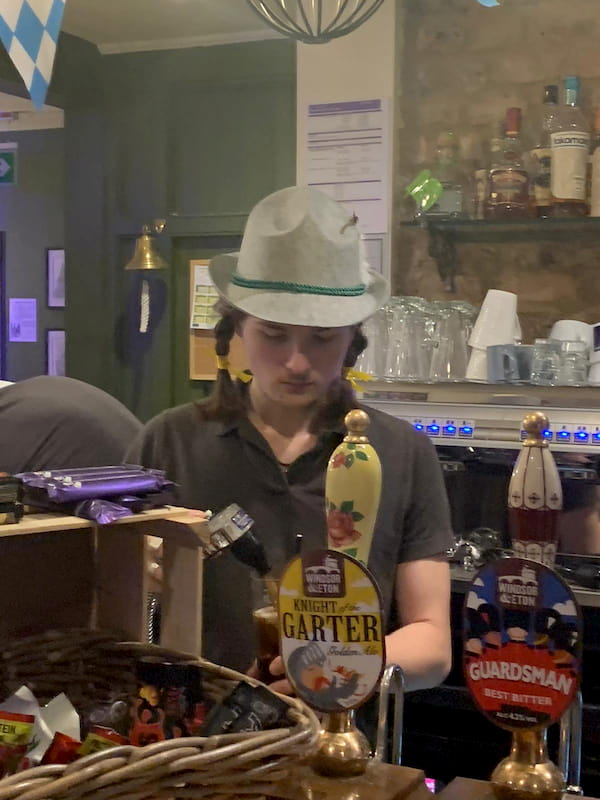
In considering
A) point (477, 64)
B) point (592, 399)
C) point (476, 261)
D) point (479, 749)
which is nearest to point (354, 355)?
point (592, 399)

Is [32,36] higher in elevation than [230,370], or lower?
higher

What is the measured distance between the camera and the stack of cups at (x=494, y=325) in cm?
254

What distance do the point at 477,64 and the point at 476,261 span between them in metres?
0.58

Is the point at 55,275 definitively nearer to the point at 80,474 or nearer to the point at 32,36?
the point at 32,36

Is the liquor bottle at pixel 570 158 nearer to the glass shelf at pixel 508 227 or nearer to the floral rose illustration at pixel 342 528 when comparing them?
the glass shelf at pixel 508 227

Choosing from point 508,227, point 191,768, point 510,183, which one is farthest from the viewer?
point 508,227

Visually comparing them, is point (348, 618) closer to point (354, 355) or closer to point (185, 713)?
point (185, 713)

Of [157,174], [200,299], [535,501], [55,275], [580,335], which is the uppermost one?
[157,174]

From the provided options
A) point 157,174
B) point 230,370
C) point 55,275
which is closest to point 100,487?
point 230,370

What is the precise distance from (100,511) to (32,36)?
0.86m

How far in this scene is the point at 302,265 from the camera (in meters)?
1.17

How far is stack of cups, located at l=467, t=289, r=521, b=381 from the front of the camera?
8.34ft

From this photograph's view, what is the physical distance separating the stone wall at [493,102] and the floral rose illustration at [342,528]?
7.00ft

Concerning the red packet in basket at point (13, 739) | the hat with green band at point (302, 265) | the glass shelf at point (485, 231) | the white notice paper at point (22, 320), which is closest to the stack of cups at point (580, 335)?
the glass shelf at point (485, 231)
